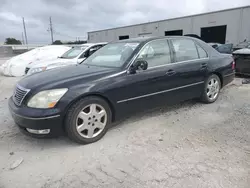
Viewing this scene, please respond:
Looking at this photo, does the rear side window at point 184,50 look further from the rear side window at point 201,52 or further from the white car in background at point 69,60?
the white car in background at point 69,60

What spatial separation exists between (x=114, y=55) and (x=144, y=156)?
1.93 m

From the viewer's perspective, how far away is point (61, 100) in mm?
2768

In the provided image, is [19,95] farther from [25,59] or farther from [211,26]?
[211,26]

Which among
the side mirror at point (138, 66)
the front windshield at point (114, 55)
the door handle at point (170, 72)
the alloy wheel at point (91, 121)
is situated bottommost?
the alloy wheel at point (91, 121)

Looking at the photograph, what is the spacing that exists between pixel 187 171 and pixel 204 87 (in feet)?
8.07

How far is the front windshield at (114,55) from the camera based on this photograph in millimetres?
3546

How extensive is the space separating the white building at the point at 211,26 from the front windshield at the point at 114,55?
16774mm

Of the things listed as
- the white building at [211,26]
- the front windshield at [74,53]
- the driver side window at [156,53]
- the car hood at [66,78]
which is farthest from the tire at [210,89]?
the white building at [211,26]

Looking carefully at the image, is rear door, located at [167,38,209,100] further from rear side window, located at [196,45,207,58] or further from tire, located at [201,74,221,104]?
tire, located at [201,74,221,104]

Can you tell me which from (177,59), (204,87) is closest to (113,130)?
(177,59)

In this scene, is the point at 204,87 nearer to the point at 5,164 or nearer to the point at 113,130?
the point at 113,130

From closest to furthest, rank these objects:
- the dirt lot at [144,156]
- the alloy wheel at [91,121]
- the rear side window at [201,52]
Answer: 1. the dirt lot at [144,156]
2. the alloy wheel at [91,121]
3. the rear side window at [201,52]

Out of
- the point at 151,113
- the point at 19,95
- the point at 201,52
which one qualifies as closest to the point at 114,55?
the point at 151,113

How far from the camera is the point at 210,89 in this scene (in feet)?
15.0
